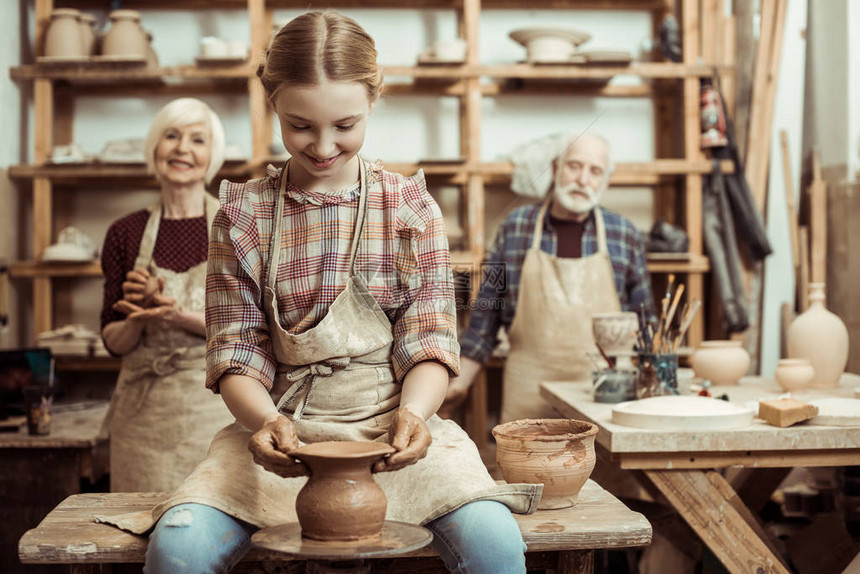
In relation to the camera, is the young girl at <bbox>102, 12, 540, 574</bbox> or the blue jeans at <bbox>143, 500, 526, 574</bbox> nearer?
the blue jeans at <bbox>143, 500, 526, 574</bbox>

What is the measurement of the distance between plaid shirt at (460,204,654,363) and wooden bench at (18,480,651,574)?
70.9 inches

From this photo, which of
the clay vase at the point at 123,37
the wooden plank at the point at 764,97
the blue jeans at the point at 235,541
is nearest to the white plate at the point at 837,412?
the blue jeans at the point at 235,541

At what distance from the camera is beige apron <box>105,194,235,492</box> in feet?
9.29

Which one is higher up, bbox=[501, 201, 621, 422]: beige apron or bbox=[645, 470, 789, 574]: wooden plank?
bbox=[501, 201, 621, 422]: beige apron

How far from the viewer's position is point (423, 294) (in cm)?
183

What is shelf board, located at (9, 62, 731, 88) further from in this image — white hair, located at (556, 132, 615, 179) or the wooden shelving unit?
white hair, located at (556, 132, 615, 179)

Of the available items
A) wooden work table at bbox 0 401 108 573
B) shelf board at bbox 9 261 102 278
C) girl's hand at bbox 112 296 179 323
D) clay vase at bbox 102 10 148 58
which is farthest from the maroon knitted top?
clay vase at bbox 102 10 148 58

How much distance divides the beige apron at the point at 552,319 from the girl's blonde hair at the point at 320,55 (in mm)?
2008

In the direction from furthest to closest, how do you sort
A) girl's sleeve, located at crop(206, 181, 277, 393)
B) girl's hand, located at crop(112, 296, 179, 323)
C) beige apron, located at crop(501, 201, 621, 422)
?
1. beige apron, located at crop(501, 201, 621, 422)
2. girl's hand, located at crop(112, 296, 179, 323)
3. girl's sleeve, located at crop(206, 181, 277, 393)

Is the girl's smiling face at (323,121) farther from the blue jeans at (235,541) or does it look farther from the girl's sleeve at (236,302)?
the blue jeans at (235,541)

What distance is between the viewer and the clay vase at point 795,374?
289 centimetres

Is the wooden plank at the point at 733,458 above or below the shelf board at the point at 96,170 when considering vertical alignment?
below

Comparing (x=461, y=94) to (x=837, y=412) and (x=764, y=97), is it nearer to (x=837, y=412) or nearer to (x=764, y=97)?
(x=764, y=97)

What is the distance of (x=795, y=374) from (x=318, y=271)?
1815 mm
